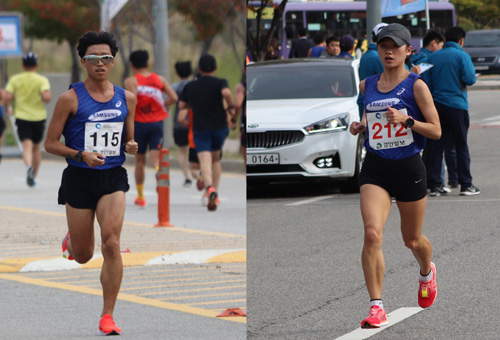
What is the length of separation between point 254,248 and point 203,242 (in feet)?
5.16

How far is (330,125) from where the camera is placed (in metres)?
9.98

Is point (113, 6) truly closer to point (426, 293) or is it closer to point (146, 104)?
point (146, 104)

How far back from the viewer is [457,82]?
21.6ft

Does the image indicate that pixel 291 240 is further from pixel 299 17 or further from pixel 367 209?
pixel 299 17

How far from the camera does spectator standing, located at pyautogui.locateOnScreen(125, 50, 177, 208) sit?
39.5ft

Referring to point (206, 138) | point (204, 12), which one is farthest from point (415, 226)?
point (204, 12)

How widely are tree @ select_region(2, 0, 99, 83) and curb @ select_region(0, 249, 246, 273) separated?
78.0 feet

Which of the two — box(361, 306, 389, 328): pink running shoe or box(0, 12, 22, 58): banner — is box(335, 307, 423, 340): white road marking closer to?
box(361, 306, 389, 328): pink running shoe

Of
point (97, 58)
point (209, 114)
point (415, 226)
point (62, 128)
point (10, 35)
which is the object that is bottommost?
point (10, 35)

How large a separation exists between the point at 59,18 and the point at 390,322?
91.1 feet

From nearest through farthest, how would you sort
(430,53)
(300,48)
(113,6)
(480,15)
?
(430,53), (480,15), (300,48), (113,6)

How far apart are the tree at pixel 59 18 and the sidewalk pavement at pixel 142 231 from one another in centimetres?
1581

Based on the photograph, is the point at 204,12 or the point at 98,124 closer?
the point at 98,124

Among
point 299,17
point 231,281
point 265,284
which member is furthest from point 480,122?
point 299,17
